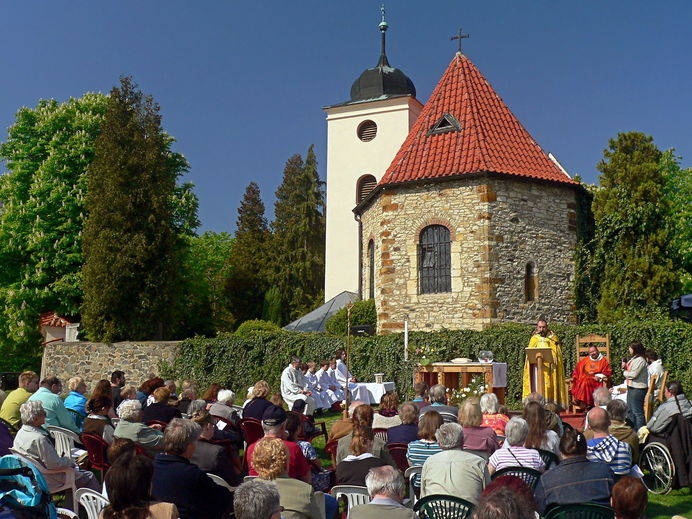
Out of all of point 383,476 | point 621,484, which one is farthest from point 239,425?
point 621,484

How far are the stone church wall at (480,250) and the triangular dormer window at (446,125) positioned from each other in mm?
2399

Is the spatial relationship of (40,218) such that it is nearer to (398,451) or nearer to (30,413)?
(30,413)

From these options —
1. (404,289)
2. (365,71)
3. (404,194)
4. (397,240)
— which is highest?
(365,71)

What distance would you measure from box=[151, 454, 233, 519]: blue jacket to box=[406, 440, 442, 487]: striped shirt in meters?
2.12

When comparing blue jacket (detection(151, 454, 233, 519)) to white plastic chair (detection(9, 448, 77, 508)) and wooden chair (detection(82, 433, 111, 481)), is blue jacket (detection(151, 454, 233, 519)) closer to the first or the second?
Answer: white plastic chair (detection(9, 448, 77, 508))

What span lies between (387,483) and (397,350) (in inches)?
547

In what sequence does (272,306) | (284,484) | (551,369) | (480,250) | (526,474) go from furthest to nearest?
(272,306) < (480,250) < (551,369) < (526,474) < (284,484)

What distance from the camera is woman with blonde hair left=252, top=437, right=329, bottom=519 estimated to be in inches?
189

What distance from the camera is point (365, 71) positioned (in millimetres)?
36156

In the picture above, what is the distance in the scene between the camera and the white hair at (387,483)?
14.6 ft

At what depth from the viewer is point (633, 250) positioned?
2031cm

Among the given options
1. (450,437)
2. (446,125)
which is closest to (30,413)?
(450,437)

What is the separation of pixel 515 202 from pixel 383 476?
1688 centimetres

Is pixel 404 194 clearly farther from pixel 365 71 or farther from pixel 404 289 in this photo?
pixel 365 71
